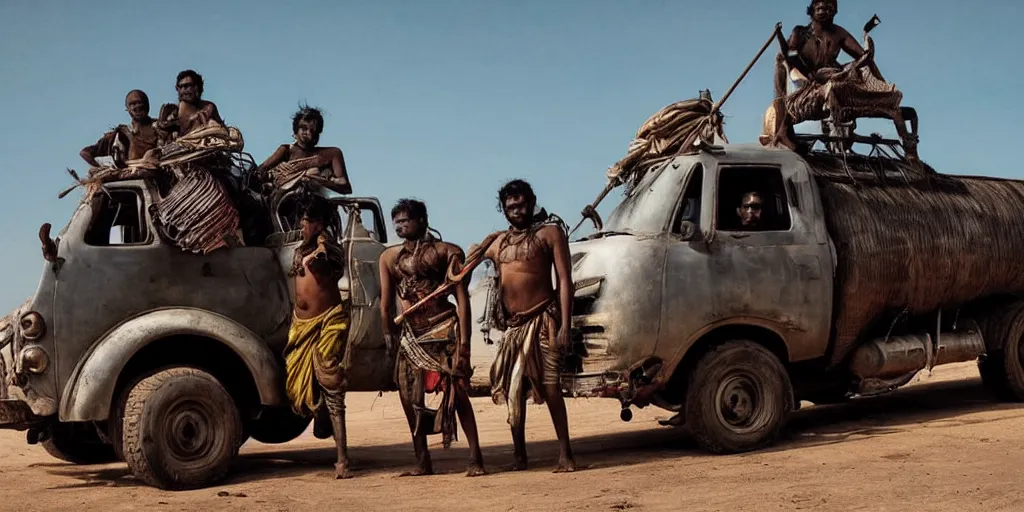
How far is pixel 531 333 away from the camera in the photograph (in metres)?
8.56

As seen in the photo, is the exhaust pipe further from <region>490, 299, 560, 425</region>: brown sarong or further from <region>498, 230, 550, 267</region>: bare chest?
<region>498, 230, 550, 267</region>: bare chest

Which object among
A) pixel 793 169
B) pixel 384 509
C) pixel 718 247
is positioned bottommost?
pixel 384 509

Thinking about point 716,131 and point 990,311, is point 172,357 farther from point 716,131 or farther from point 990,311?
point 990,311

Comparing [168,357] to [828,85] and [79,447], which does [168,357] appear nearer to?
[79,447]

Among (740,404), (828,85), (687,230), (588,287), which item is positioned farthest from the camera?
(828,85)

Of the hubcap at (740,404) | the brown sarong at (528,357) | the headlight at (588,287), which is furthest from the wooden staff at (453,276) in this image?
the hubcap at (740,404)

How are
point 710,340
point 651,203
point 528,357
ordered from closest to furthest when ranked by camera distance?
point 528,357 → point 710,340 → point 651,203

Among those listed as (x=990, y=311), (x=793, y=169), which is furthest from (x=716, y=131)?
(x=990, y=311)

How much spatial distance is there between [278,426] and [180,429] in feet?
8.36

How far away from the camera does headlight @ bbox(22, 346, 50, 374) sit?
8.25 meters

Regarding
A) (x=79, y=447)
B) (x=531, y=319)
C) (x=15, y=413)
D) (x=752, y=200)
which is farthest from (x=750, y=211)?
(x=79, y=447)

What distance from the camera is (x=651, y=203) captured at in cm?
970

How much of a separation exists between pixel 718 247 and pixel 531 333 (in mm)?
1889

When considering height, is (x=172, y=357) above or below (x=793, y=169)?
below
